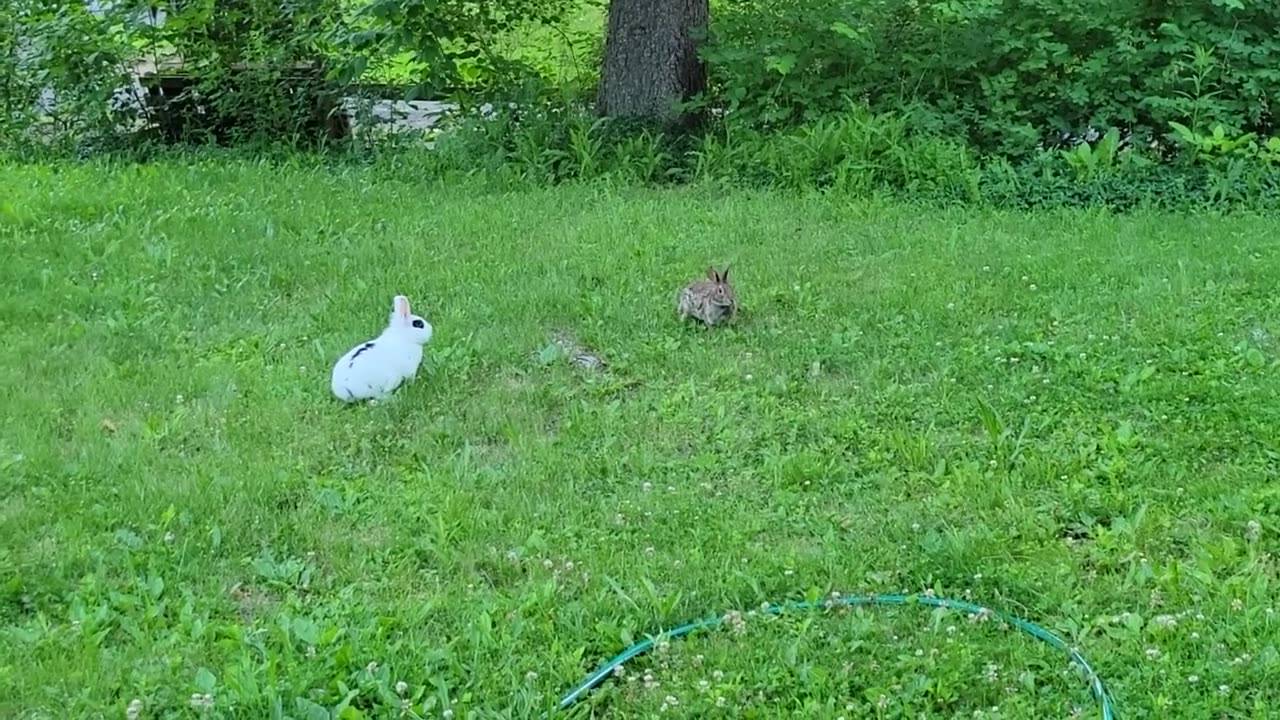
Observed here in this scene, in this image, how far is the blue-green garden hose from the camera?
110 inches

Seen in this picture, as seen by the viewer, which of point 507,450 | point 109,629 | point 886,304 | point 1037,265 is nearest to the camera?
point 109,629

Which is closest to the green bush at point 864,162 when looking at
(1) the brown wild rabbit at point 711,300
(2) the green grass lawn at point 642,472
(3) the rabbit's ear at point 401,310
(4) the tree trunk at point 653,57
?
(4) the tree trunk at point 653,57

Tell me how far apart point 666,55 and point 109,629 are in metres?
5.71

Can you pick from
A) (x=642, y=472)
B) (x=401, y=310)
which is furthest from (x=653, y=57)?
(x=642, y=472)

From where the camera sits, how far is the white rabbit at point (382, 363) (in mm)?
4297

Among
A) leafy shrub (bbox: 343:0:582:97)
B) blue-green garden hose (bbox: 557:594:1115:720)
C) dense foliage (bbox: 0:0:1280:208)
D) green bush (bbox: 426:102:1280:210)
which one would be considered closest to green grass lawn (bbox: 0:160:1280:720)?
blue-green garden hose (bbox: 557:594:1115:720)

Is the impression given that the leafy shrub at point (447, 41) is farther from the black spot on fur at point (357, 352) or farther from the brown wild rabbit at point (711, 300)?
the black spot on fur at point (357, 352)

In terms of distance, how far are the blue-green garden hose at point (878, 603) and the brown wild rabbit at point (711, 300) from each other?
77.7 inches

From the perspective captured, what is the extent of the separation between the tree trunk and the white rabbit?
400cm

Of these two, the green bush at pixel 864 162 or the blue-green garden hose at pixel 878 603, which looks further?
the green bush at pixel 864 162

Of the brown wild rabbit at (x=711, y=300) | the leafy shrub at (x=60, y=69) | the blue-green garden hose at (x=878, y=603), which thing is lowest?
the leafy shrub at (x=60, y=69)

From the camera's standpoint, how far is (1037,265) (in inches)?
221

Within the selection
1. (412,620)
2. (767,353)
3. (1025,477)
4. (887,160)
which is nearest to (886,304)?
(767,353)

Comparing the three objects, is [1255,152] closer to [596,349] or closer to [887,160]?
[887,160]
